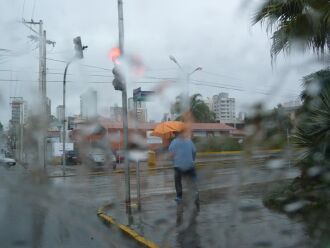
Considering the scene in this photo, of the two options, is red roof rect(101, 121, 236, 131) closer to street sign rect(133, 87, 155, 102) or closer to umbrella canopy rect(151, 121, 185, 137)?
umbrella canopy rect(151, 121, 185, 137)

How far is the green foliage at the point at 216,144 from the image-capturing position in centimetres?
461

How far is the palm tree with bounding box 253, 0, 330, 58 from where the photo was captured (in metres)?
5.83

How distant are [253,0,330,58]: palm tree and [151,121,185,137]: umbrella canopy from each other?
1.39 metres

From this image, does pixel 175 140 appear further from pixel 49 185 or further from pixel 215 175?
pixel 49 185

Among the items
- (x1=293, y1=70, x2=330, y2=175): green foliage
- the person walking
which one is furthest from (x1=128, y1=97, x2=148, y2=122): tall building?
(x1=293, y1=70, x2=330, y2=175): green foliage

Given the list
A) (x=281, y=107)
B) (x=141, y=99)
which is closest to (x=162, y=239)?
(x=141, y=99)

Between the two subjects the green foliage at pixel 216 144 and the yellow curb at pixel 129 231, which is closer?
the green foliage at pixel 216 144

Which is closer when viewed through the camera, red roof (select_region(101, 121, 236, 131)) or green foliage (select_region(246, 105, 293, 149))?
green foliage (select_region(246, 105, 293, 149))

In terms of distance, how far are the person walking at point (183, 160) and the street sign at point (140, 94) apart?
60cm

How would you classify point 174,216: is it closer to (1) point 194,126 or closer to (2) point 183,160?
(2) point 183,160

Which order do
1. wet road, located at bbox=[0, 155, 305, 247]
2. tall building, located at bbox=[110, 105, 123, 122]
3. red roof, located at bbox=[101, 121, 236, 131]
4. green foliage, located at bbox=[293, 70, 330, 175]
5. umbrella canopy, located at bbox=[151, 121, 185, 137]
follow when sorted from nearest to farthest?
red roof, located at bbox=[101, 121, 236, 131], umbrella canopy, located at bbox=[151, 121, 185, 137], tall building, located at bbox=[110, 105, 123, 122], wet road, located at bbox=[0, 155, 305, 247], green foliage, located at bbox=[293, 70, 330, 175]

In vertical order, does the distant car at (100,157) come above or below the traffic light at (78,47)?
below

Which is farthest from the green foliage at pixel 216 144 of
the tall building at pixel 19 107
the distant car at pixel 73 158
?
the tall building at pixel 19 107

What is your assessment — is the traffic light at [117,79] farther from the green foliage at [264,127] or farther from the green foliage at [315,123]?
the green foliage at [315,123]
